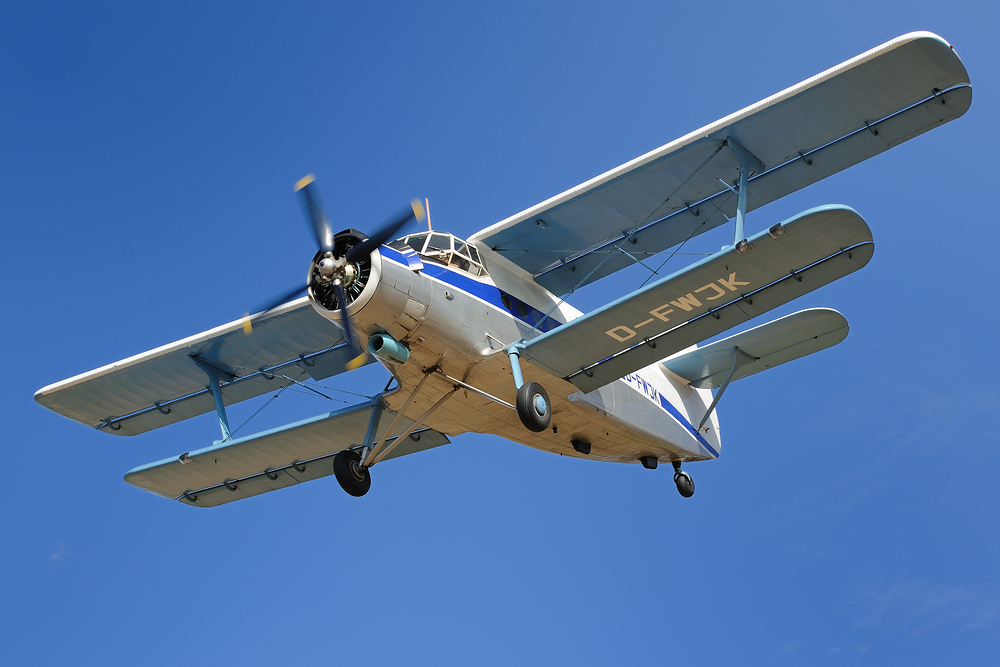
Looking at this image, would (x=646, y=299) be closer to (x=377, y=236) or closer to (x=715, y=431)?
(x=377, y=236)

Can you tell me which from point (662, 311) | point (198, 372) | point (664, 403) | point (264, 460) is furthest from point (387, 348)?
point (664, 403)

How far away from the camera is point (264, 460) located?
59.8ft

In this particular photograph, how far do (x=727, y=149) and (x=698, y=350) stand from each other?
16.8 ft

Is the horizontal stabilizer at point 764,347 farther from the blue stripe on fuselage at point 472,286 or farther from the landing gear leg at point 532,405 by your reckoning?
the landing gear leg at point 532,405

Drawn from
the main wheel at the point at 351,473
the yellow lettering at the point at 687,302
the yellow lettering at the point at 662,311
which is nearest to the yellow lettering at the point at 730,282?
the yellow lettering at the point at 687,302

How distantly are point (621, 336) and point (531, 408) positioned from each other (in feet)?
5.66

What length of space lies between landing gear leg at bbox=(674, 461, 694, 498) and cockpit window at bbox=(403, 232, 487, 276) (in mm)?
6495

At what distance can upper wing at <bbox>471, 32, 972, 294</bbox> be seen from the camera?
46.4ft

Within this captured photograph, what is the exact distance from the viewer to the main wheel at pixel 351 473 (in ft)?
50.0

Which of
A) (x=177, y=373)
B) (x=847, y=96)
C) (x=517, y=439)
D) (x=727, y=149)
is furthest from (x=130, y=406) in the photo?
(x=847, y=96)

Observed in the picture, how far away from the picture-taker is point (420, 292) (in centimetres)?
1388

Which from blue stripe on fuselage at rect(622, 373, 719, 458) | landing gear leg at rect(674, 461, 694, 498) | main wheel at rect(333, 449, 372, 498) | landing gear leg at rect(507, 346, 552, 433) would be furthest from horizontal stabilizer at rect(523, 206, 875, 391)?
landing gear leg at rect(674, 461, 694, 498)

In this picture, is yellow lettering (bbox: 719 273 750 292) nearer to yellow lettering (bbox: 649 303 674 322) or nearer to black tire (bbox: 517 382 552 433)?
yellow lettering (bbox: 649 303 674 322)

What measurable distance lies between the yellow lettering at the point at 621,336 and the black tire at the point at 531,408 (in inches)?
50.8
